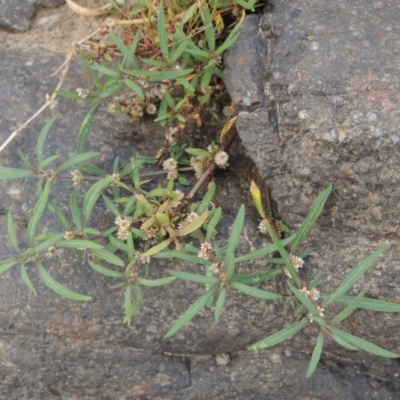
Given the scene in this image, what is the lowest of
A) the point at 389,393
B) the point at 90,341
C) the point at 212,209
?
the point at 389,393

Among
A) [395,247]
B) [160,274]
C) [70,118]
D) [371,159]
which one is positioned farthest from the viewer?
[70,118]

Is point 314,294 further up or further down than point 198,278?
further down

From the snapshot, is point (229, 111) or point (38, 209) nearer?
point (38, 209)

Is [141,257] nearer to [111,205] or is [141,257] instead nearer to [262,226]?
[111,205]

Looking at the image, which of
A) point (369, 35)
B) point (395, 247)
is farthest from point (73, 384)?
point (369, 35)

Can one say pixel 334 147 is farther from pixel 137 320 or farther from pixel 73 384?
pixel 73 384

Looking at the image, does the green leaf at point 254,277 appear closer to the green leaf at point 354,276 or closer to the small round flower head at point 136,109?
the green leaf at point 354,276

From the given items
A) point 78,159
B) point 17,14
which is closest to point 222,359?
point 78,159

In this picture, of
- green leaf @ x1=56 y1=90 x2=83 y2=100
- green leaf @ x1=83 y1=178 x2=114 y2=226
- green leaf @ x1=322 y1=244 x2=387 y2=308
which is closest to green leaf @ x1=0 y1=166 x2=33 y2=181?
green leaf @ x1=83 y1=178 x2=114 y2=226
